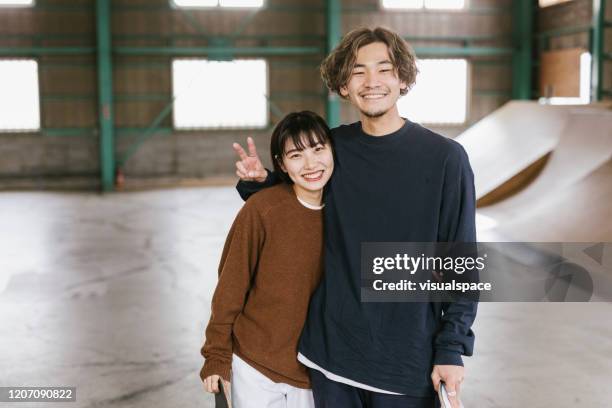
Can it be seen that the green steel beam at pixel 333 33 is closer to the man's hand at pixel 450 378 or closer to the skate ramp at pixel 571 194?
the skate ramp at pixel 571 194

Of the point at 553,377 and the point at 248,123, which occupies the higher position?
the point at 248,123

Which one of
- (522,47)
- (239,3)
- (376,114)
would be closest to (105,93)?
(239,3)

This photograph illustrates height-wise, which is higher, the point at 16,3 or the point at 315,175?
the point at 16,3

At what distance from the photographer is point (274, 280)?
2.54 m

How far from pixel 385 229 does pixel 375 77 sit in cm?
53

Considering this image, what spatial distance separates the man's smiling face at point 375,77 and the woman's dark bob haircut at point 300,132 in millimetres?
181

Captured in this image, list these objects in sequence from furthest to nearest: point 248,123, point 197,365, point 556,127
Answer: point 248,123, point 556,127, point 197,365

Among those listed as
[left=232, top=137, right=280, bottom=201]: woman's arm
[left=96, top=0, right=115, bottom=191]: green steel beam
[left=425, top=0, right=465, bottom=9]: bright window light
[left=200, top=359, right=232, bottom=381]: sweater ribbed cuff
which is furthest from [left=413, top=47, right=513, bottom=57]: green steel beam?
[left=200, top=359, right=232, bottom=381]: sweater ribbed cuff

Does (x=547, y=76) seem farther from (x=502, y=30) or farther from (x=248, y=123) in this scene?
(x=248, y=123)

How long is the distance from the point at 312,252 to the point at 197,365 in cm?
289

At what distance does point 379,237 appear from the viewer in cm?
235

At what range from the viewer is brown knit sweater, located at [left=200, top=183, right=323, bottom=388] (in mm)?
2518

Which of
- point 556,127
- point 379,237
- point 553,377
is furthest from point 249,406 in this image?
point 556,127

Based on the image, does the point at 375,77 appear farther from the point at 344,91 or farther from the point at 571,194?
the point at 571,194
